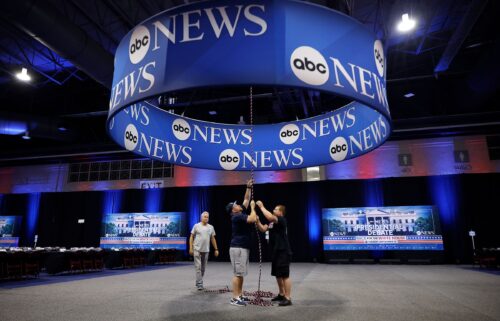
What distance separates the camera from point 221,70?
5.99 ft

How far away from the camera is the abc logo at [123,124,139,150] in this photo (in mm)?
2999

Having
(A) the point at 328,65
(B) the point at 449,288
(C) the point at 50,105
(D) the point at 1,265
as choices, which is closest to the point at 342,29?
(A) the point at 328,65

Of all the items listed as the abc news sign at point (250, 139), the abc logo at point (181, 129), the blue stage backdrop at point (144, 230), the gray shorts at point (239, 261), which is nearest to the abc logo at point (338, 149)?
the abc news sign at point (250, 139)

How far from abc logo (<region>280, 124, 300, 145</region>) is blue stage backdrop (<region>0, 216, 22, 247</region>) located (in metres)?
16.8

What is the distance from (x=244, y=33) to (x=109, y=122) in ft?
3.97

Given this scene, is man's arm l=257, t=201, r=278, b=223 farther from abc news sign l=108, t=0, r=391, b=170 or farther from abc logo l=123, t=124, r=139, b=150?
abc news sign l=108, t=0, r=391, b=170

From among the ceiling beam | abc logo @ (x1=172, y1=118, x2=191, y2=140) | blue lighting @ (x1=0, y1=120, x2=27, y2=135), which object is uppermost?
the ceiling beam

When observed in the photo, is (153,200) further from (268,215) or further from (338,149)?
(338,149)

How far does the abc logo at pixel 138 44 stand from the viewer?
2125mm

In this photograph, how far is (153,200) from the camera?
14.5 m

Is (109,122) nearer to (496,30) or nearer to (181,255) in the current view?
(496,30)

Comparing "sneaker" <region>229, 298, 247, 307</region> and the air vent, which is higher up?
the air vent

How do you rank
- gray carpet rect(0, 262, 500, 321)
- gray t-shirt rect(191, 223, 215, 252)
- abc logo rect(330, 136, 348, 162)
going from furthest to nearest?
1. gray t-shirt rect(191, 223, 215, 252)
2. gray carpet rect(0, 262, 500, 321)
3. abc logo rect(330, 136, 348, 162)

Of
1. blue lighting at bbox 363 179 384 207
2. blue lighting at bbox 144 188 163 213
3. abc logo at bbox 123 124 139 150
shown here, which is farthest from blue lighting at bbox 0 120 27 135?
blue lighting at bbox 363 179 384 207
